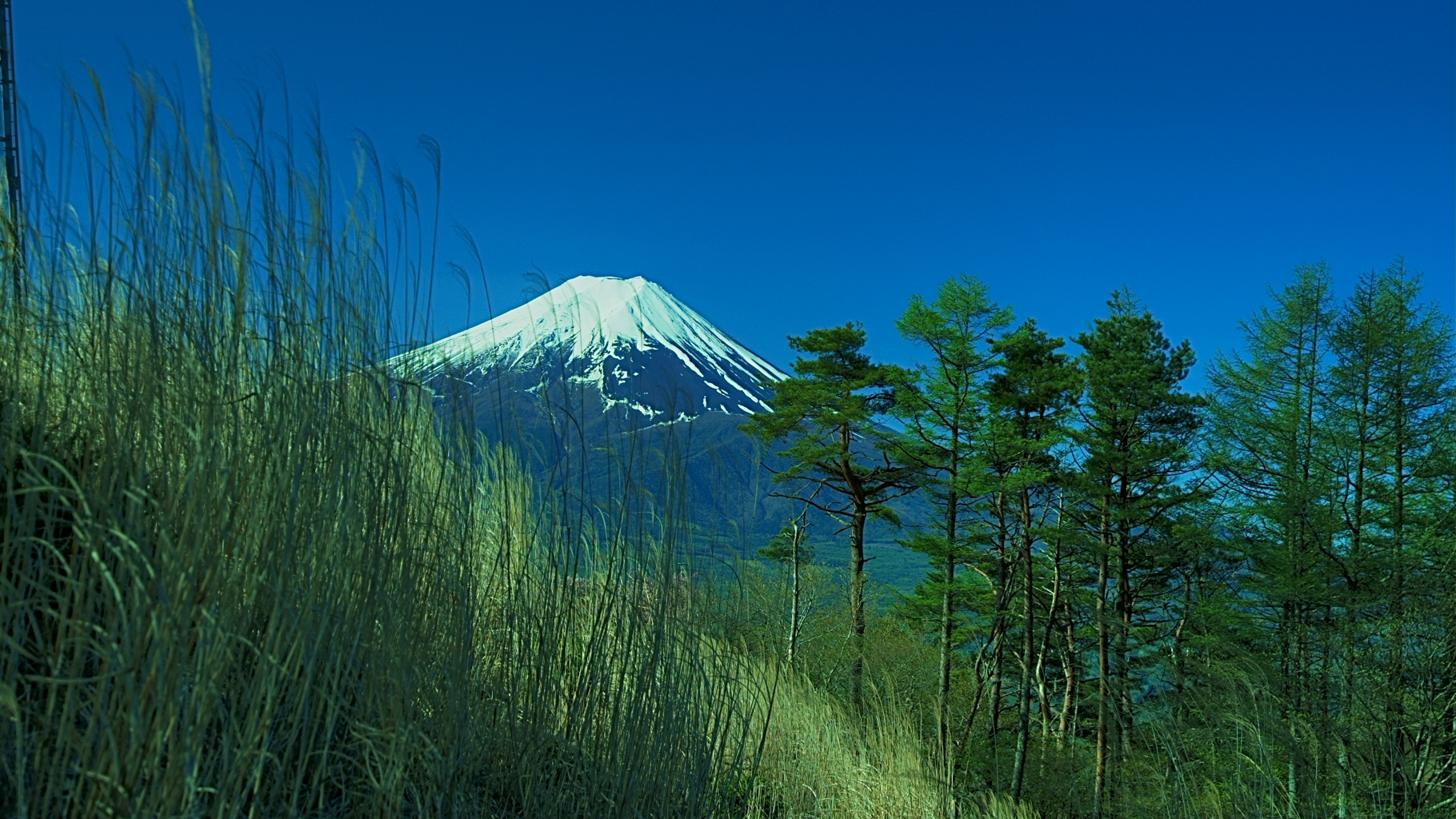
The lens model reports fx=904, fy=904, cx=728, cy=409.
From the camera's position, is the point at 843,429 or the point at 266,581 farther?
the point at 843,429

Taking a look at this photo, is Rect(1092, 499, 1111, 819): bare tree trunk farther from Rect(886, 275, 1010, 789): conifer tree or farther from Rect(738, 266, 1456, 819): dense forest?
Rect(886, 275, 1010, 789): conifer tree

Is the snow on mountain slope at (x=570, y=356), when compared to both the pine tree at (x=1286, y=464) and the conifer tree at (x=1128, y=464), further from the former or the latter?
the conifer tree at (x=1128, y=464)

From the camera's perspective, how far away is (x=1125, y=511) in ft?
75.9

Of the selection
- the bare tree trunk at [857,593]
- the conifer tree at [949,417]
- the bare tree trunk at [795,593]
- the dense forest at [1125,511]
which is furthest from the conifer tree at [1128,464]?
the bare tree trunk at [795,593]

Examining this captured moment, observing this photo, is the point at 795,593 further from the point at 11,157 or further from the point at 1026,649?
the point at 1026,649

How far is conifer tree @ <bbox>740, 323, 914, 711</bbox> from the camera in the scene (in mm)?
23375

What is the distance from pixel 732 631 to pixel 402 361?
170cm

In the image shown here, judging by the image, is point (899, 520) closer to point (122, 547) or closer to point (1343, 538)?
point (1343, 538)

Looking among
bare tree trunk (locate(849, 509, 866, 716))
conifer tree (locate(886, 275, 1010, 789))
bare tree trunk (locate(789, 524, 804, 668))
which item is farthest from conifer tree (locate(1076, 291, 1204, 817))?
bare tree trunk (locate(789, 524, 804, 668))

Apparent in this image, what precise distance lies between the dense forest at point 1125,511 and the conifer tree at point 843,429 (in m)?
0.09

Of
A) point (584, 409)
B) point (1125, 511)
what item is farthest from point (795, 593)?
point (1125, 511)

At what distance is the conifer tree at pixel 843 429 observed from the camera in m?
23.4

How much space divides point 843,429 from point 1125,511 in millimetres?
7579

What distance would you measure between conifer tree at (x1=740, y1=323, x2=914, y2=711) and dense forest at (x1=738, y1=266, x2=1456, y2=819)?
0.09 m
